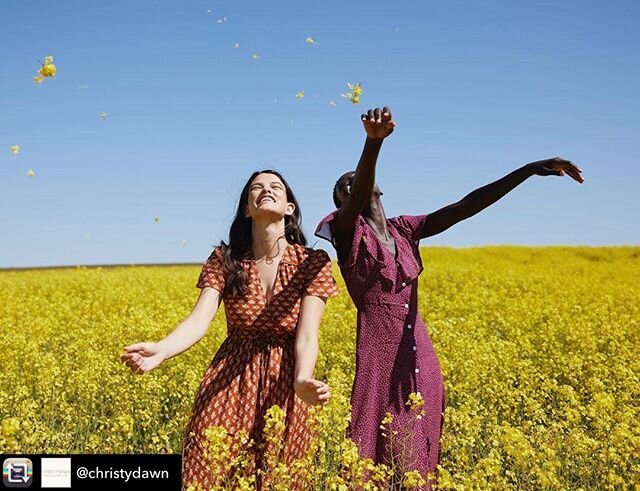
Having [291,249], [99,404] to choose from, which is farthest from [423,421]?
[99,404]

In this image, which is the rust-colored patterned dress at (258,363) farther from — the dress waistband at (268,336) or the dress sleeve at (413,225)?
the dress sleeve at (413,225)

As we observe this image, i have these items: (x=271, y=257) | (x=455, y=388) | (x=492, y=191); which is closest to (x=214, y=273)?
(x=271, y=257)

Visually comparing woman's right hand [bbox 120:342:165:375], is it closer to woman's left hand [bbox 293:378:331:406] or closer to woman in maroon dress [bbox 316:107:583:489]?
woman's left hand [bbox 293:378:331:406]

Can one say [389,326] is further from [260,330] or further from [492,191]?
[492,191]

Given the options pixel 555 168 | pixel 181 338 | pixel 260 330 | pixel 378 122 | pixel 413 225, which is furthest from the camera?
pixel 413 225

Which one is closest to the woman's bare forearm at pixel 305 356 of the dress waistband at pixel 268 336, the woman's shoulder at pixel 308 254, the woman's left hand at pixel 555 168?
the dress waistband at pixel 268 336

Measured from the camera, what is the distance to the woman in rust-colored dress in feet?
9.66

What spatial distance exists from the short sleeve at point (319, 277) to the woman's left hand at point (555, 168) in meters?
1.06

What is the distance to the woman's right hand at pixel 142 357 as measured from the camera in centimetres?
264

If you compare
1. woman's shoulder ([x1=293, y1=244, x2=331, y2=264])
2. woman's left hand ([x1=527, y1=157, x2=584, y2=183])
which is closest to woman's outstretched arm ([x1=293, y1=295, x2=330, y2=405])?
woman's shoulder ([x1=293, y1=244, x2=331, y2=264])

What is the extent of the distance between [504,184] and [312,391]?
4.33ft

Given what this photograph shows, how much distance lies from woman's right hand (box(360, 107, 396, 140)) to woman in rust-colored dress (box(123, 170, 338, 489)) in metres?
0.56

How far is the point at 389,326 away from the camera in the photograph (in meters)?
3.28

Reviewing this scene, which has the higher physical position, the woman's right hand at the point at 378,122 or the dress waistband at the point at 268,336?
the woman's right hand at the point at 378,122
